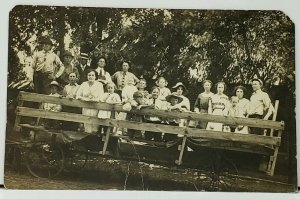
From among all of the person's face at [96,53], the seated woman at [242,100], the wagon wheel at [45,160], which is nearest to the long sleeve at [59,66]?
the person's face at [96,53]

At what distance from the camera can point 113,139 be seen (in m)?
1.27

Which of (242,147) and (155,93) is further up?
(155,93)

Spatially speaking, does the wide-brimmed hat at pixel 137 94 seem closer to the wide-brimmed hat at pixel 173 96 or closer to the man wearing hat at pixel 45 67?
the wide-brimmed hat at pixel 173 96

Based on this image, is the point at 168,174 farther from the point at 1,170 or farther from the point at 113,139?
the point at 1,170

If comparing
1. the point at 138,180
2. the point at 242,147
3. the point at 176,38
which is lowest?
the point at 138,180

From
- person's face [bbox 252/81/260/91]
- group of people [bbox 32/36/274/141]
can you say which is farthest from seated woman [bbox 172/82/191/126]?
person's face [bbox 252/81/260/91]

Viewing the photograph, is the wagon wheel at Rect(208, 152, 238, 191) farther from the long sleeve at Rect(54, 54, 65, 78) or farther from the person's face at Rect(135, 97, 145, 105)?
the long sleeve at Rect(54, 54, 65, 78)

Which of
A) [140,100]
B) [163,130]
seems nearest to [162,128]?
[163,130]

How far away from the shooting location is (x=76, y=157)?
1.26 meters

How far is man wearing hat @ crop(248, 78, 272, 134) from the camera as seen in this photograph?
1.29m

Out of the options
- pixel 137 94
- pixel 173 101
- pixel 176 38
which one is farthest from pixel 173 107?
pixel 176 38

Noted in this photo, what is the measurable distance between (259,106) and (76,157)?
59cm

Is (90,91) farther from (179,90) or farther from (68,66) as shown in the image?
(179,90)

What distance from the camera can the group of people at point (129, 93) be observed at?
129 centimetres
